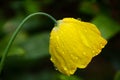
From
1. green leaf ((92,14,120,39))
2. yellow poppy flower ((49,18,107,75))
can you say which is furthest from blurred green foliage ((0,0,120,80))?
yellow poppy flower ((49,18,107,75))

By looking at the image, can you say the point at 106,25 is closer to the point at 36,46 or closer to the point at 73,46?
→ the point at 36,46

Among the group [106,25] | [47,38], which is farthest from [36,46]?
[106,25]

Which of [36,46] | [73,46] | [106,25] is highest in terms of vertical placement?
[73,46]

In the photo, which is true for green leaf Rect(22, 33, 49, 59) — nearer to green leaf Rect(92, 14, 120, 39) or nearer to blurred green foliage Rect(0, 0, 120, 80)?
blurred green foliage Rect(0, 0, 120, 80)

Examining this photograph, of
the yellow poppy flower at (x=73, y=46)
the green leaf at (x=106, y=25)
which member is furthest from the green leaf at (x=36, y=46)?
the yellow poppy flower at (x=73, y=46)

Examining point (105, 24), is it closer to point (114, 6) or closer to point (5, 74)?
point (114, 6)
